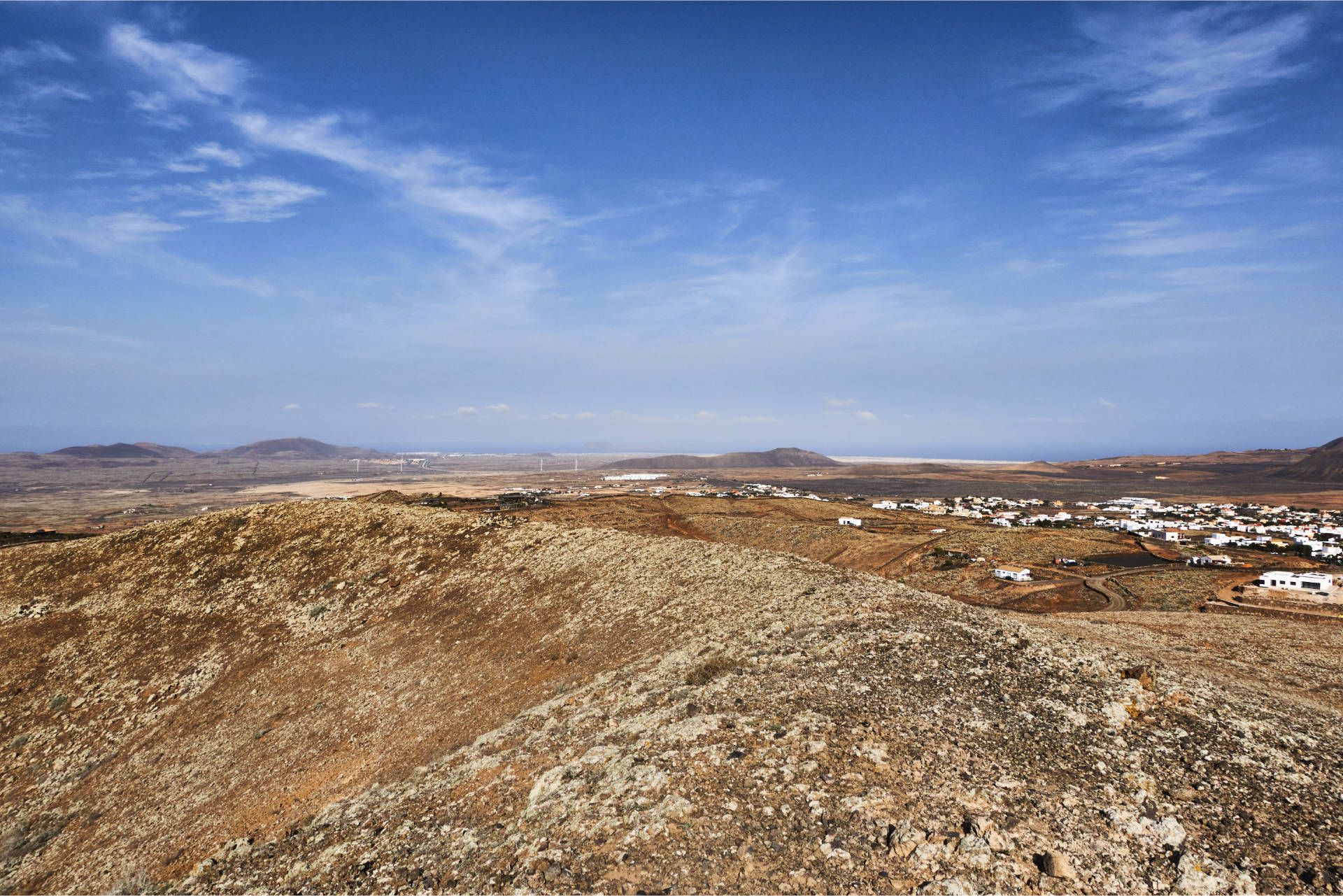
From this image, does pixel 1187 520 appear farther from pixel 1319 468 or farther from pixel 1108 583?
pixel 1319 468

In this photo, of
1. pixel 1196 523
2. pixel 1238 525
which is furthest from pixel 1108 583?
pixel 1196 523

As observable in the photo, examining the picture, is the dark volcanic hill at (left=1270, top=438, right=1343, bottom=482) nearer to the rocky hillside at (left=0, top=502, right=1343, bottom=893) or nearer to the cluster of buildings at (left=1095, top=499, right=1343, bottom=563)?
the cluster of buildings at (left=1095, top=499, right=1343, bottom=563)

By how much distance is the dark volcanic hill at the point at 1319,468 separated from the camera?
5805 inches

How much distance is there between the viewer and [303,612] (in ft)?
74.0

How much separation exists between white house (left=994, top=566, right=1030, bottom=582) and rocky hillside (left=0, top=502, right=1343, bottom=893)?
1379 cm

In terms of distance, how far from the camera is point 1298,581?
34969 millimetres

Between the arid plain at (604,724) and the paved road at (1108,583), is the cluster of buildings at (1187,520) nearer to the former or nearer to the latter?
the paved road at (1108,583)

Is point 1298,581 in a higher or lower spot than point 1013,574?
higher

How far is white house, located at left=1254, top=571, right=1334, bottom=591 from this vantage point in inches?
1355

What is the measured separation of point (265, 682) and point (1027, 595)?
38250 mm

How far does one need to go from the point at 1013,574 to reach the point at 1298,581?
608 inches

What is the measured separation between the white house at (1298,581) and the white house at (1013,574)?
12712 mm

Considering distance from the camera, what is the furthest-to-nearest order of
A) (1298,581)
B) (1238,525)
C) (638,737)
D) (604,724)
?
1. (1238,525)
2. (1298,581)
3. (604,724)
4. (638,737)

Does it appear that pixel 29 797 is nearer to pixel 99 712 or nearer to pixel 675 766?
pixel 99 712
